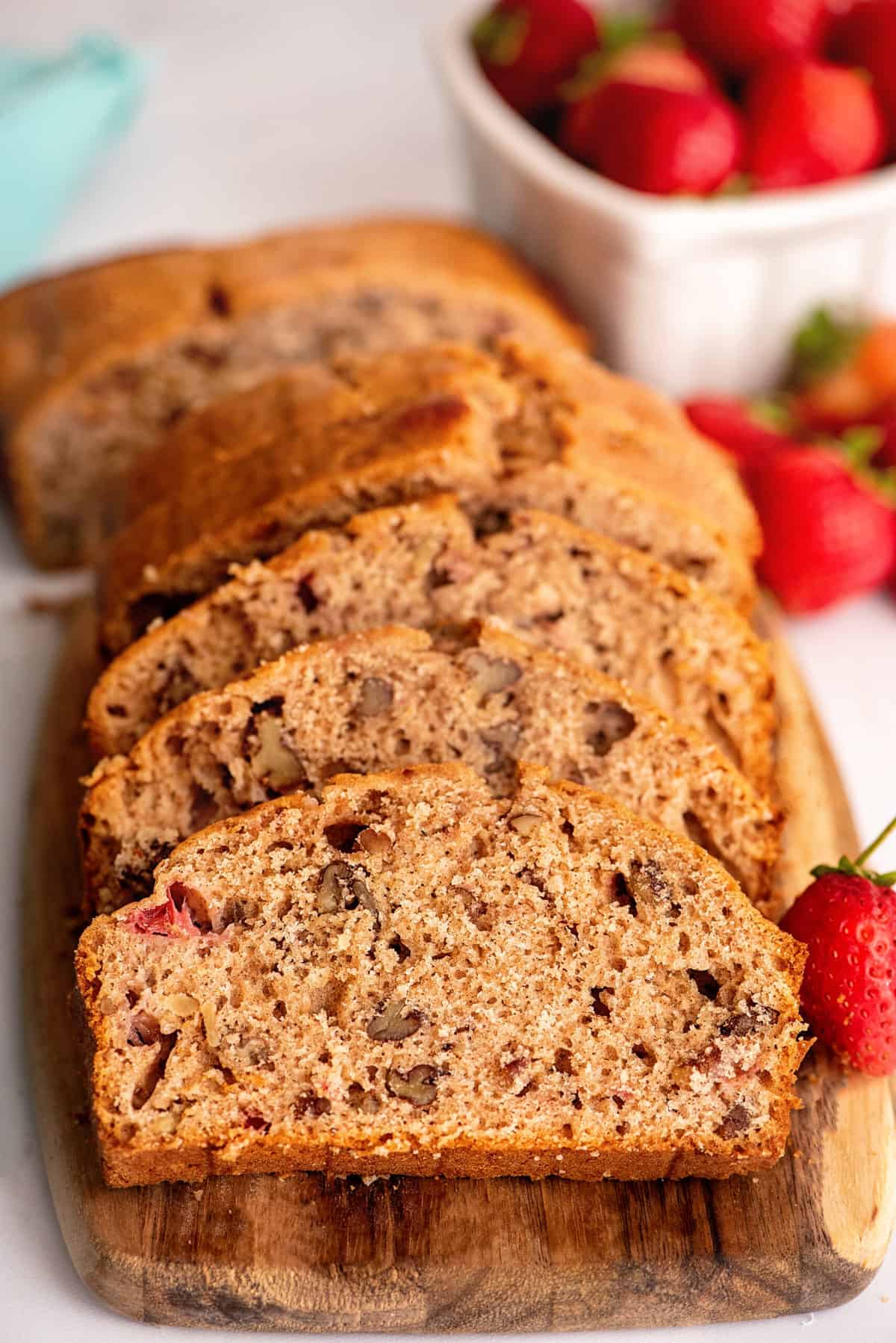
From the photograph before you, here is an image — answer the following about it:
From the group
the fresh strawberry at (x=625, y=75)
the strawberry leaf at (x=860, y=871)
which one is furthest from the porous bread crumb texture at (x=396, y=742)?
the fresh strawberry at (x=625, y=75)

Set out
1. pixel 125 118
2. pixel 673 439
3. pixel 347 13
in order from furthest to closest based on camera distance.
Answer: pixel 347 13, pixel 125 118, pixel 673 439

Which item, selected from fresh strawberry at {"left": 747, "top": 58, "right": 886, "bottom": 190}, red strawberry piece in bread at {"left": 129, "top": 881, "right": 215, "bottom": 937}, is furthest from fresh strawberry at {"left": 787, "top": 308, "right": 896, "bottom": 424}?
red strawberry piece in bread at {"left": 129, "top": 881, "right": 215, "bottom": 937}

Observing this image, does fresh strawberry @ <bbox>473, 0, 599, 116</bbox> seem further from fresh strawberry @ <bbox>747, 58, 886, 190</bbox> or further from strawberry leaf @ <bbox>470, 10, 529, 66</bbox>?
fresh strawberry @ <bbox>747, 58, 886, 190</bbox>

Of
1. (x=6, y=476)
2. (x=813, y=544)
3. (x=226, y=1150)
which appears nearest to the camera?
(x=226, y=1150)

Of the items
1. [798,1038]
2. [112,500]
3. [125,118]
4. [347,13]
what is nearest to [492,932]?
[798,1038]

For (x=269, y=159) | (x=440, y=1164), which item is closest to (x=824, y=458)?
(x=440, y=1164)

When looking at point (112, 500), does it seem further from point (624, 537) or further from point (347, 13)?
point (347, 13)

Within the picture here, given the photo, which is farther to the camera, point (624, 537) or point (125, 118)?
point (125, 118)
